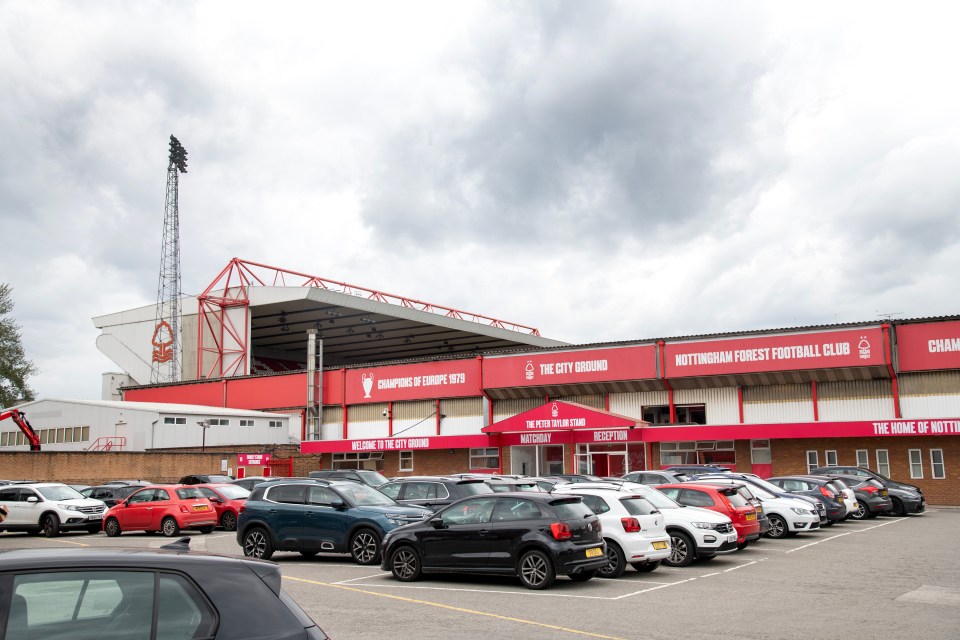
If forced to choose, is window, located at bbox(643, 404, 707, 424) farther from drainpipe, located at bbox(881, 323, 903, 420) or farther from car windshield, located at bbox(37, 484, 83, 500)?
car windshield, located at bbox(37, 484, 83, 500)

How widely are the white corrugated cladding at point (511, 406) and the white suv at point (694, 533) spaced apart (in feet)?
98.3

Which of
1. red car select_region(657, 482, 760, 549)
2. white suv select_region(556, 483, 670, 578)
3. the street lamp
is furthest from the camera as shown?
the street lamp

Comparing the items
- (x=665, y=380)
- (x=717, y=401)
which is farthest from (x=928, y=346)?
(x=665, y=380)

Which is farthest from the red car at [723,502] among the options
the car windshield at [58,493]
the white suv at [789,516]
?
the car windshield at [58,493]

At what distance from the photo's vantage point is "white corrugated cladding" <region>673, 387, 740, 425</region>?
4059 cm

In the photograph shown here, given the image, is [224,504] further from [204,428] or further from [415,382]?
[415,382]

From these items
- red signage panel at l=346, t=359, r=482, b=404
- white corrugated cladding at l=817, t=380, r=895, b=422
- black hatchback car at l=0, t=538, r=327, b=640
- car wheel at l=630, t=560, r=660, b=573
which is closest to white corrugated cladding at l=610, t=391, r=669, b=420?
white corrugated cladding at l=817, t=380, r=895, b=422

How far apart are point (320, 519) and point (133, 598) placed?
12606 mm

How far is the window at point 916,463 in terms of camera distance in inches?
1387

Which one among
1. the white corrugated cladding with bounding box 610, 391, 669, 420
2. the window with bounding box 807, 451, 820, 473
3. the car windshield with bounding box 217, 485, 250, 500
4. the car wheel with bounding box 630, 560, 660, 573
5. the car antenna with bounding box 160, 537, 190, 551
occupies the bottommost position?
the car wheel with bounding box 630, 560, 660, 573

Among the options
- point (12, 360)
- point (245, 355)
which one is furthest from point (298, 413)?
point (12, 360)

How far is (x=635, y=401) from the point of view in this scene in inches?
1699

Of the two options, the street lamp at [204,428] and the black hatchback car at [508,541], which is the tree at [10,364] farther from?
the black hatchback car at [508,541]

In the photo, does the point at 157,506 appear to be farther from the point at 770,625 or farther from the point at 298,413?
the point at 298,413
